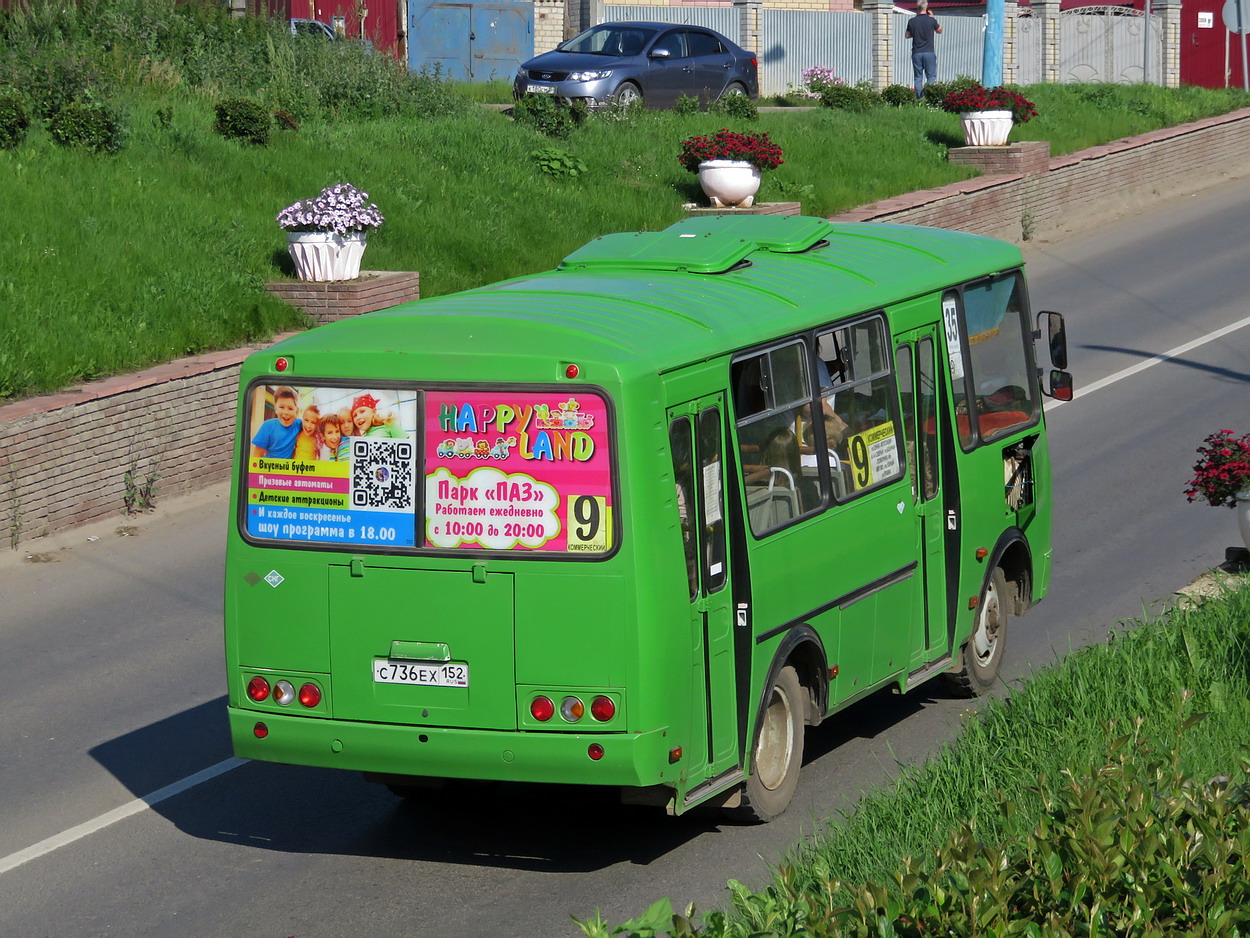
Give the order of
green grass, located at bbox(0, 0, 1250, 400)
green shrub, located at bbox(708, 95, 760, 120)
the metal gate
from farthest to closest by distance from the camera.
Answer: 1. the metal gate
2. green shrub, located at bbox(708, 95, 760, 120)
3. green grass, located at bbox(0, 0, 1250, 400)

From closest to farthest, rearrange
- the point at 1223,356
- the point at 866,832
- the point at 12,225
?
1. the point at 866,832
2. the point at 12,225
3. the point at 1223,356

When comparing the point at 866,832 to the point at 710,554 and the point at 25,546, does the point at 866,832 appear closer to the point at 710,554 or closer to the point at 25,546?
the point at 710,554

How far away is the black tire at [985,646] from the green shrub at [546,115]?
17.9 meters

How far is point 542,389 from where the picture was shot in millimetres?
7848

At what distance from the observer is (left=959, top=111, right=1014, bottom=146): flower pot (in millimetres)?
29656

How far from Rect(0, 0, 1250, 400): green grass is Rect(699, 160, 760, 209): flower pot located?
0.62 meters

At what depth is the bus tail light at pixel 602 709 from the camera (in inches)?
307

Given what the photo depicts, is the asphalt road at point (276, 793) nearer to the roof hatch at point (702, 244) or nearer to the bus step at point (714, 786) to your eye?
the bus step at point (714, 786)

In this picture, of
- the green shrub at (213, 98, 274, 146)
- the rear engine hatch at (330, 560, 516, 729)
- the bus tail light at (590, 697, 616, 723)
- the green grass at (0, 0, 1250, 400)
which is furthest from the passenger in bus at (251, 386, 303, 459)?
the green shrub at (213, 98, 274, 146)

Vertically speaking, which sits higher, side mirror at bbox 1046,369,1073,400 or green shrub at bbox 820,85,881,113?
green shrub at bbox 820,85,881,113

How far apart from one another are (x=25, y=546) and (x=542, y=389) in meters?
8.13

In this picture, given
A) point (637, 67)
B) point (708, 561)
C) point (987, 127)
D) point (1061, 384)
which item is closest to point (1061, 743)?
point (708, 561)

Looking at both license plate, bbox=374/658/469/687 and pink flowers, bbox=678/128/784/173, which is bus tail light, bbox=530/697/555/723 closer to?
license plate, bbox=374/658/469/687

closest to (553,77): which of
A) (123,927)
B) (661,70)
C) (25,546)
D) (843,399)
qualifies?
(661,70)
